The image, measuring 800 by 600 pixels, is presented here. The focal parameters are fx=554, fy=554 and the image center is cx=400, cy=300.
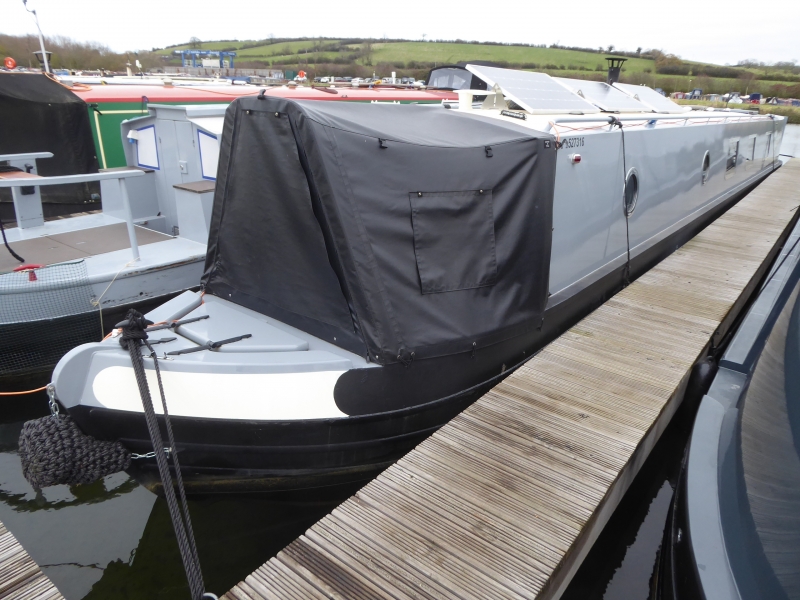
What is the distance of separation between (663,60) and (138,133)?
42.2 meters

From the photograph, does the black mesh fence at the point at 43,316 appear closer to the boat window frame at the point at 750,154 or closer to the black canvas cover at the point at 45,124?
the black canvas cover at the point at 45,124

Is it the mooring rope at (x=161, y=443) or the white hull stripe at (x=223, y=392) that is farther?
the white hull stripe at (x=223, y=392)

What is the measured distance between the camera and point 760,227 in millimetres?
8469

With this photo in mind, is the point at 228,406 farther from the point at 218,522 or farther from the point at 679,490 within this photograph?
the point at 679,490

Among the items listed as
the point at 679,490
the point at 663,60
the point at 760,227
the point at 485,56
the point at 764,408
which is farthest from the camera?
the point at 485,56

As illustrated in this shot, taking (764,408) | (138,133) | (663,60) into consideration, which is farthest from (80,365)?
(663,60)

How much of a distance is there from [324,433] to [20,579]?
1.60 metres

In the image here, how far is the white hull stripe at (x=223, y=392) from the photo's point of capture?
127 inches

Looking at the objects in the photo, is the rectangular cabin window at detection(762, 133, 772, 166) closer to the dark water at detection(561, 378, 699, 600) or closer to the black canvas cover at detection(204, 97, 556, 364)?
the dark water at detection(561, 378, 699, 600)

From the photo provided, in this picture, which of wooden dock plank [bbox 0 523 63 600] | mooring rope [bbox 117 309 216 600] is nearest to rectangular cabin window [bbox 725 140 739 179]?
mooring rope [bbox 117 309 216 600]

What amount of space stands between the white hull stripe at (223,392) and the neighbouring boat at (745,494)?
6.59 feet

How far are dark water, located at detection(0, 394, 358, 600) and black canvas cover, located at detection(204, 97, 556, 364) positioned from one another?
1.31 meters

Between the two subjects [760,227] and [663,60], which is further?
[663,60]

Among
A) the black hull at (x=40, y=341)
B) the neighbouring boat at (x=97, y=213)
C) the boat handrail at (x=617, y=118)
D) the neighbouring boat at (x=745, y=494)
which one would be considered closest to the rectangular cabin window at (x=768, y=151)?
the boat handrail at (x=617, y=118)
